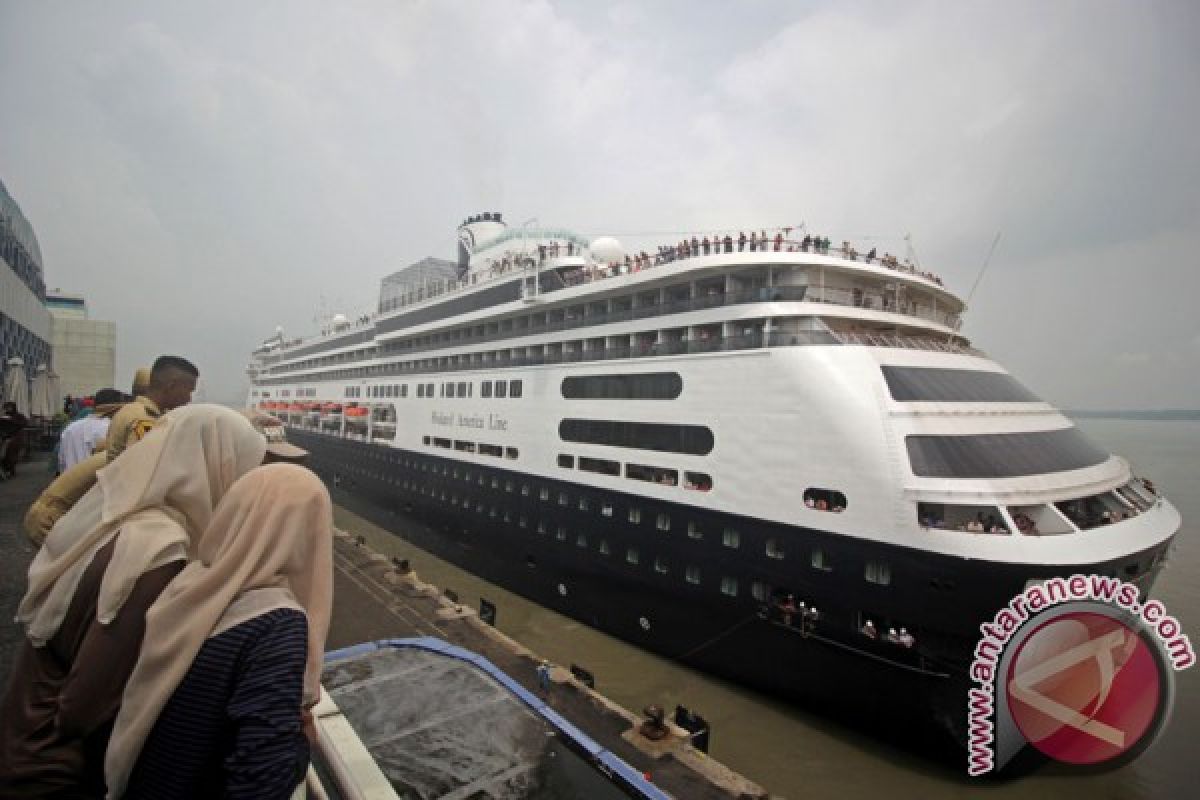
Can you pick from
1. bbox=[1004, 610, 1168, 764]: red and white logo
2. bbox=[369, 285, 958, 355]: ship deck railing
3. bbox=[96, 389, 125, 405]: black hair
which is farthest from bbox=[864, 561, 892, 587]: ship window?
bbox=[96, 389, 125, 405]: black hair

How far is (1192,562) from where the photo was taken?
2269 centimetres

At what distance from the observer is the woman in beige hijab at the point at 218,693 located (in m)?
1.55

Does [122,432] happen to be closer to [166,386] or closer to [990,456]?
[166,386]

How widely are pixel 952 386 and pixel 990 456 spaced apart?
72.1 inches

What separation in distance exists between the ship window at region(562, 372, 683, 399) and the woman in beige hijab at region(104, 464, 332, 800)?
36.7ft

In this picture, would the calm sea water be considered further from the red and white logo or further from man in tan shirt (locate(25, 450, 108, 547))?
man in tan shirt (locate(25, 450, 108, 547))

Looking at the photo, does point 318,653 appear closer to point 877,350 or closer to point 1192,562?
point 877,350

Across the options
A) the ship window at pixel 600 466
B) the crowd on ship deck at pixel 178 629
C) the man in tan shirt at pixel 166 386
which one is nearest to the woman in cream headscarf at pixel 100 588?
the crowd on ship deck at pixel 178 629

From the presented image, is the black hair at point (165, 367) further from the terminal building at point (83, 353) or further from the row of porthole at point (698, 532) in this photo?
the terminal building at point (83, 353)

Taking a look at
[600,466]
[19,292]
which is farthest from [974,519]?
[19,292]

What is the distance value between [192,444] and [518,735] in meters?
5.01

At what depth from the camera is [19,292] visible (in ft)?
103

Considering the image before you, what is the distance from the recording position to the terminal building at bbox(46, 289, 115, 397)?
2566 inches

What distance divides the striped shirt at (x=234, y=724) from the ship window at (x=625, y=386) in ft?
36.8
